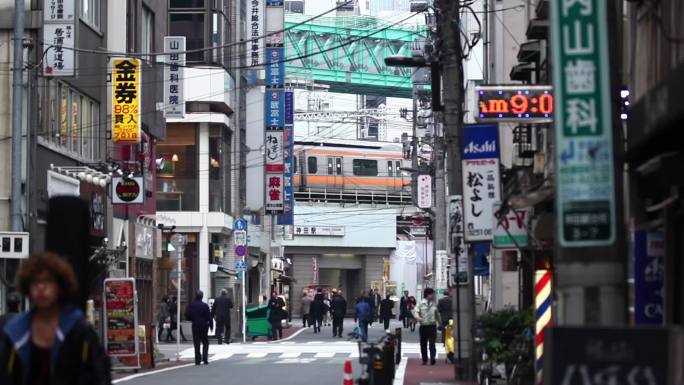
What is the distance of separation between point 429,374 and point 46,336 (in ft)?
67.4

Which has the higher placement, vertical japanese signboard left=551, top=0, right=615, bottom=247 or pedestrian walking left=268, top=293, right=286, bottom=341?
vertical japanese signboard left=551, top=0, right=615, bottom=247

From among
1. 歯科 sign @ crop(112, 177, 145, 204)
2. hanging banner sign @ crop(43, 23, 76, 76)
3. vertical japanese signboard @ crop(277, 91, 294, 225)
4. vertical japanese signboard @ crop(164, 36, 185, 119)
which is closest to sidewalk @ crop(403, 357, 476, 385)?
歯科 sign @ crop(112, 177, 145, 204)

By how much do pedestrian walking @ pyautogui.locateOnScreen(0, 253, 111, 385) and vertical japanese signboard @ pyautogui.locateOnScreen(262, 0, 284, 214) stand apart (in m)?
47.3

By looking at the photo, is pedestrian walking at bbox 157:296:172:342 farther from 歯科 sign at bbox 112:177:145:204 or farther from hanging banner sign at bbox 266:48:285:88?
hanging banner sign at bbox 266:48:285:88

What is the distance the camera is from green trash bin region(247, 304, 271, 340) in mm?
48562

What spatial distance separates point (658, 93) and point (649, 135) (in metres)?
0.53

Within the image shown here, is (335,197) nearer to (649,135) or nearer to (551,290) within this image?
(551,290)

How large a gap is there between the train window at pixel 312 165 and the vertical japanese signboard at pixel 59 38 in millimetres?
47902

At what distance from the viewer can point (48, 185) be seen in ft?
109

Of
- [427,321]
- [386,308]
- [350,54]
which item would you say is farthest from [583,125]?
[350,54]

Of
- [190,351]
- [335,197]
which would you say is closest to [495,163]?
[190,351]

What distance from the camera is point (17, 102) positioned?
2959 cm

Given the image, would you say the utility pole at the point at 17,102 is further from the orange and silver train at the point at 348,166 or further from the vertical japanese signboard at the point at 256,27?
the orange and silver train at the point at 348,166

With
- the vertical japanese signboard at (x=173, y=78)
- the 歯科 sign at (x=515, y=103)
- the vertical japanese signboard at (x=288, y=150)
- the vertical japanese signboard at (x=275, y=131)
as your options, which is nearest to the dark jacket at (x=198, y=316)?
the 歯科 sign at (x=515, y=103)
